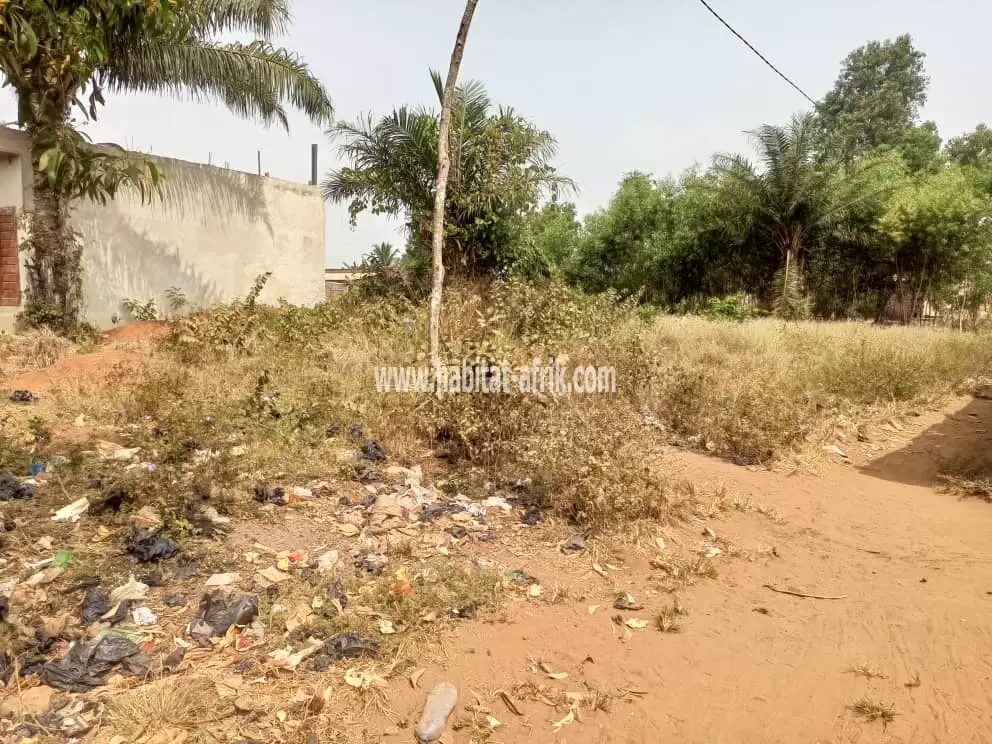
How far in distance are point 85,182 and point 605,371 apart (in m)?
4.61

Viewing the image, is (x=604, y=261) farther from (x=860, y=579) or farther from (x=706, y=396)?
(x=860, y=579)

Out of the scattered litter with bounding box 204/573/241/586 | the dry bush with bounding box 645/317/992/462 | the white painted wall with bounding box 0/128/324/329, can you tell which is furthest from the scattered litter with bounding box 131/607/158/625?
the white painted wall with bounding box 0/128/324/329

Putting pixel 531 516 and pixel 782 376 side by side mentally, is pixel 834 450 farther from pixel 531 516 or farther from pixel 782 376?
pixel 531 516

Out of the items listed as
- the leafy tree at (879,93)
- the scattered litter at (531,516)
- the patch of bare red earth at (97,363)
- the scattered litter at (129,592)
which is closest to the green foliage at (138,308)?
the patch of bare red earth at (97,363)

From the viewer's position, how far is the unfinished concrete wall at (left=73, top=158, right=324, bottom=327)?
884 cm

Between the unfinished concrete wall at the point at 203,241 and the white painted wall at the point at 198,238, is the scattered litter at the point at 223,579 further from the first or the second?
the unfinished concrete wall at the point at 203,241

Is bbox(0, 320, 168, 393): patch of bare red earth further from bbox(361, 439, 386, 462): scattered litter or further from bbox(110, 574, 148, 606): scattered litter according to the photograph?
bbox(110, 574, 148, 606): scattered litter

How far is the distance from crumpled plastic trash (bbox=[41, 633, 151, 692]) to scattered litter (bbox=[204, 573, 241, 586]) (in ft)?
1.56

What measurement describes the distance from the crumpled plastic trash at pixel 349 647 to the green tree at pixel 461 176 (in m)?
7.54

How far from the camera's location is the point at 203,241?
10047mm

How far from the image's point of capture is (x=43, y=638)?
238 cm

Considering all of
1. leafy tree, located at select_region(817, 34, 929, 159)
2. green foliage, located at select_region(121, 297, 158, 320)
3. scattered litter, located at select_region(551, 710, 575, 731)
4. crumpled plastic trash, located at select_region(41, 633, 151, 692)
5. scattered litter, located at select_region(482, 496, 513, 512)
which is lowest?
scattered litter, located at select_region(551, 710, 575, 731)

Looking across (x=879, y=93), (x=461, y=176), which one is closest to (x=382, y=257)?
(x=461, y=176)

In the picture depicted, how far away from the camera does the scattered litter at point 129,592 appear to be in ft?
8.79
